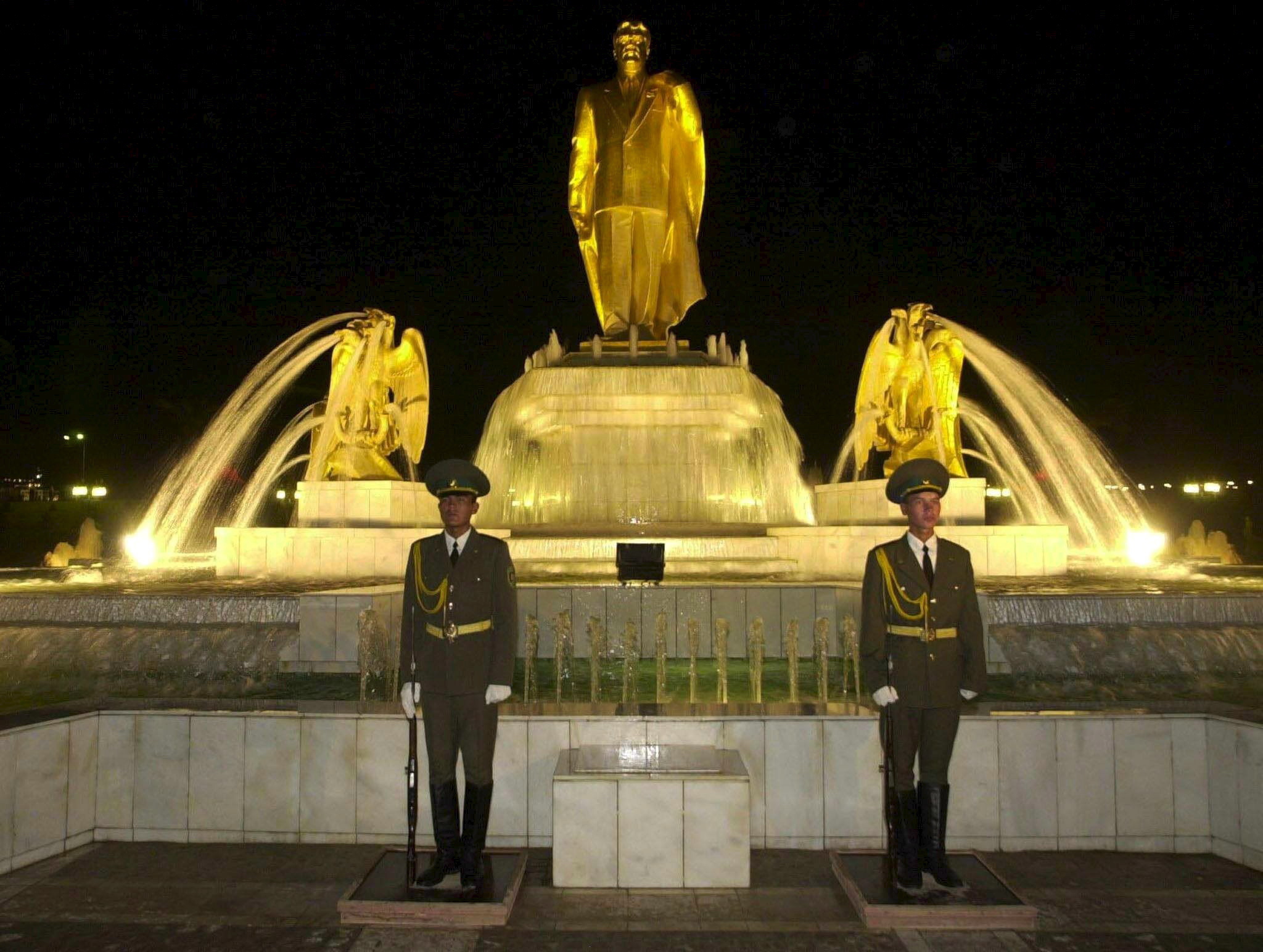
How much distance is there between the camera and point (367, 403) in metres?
12.6

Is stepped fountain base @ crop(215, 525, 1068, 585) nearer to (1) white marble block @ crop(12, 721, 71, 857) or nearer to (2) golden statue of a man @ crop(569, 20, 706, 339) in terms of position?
(1) white marble block @ crop(12, 721, 71, 857)

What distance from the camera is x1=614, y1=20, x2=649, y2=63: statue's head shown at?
16.5 meters

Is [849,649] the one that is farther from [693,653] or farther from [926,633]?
[926,633]

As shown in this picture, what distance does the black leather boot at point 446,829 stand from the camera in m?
4.06

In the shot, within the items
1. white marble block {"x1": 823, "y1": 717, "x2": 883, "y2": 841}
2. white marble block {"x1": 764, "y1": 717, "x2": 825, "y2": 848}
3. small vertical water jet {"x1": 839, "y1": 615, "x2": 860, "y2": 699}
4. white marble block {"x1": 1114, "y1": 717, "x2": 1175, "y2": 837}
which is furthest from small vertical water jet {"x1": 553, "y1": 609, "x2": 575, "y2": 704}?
white marble block {"x1": 1114, "y1": 717, "x2": 1175, "y2": 837}

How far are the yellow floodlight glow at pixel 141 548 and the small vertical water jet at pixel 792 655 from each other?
399 inches

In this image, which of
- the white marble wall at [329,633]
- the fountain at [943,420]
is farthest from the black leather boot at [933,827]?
the fountain at [943,420]

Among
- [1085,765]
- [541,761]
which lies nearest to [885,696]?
[1085,765]

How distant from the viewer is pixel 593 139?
653 inches

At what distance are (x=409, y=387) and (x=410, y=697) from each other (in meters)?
9.51

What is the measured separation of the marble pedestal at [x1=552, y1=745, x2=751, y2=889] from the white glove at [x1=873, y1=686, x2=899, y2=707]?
0.67 m

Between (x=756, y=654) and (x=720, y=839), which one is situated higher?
(x=756, y=654)

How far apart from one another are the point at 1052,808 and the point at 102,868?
4453 mm

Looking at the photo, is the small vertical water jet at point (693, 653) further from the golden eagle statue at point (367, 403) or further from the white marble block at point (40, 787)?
the golden eagle statue at point (367, 403)
